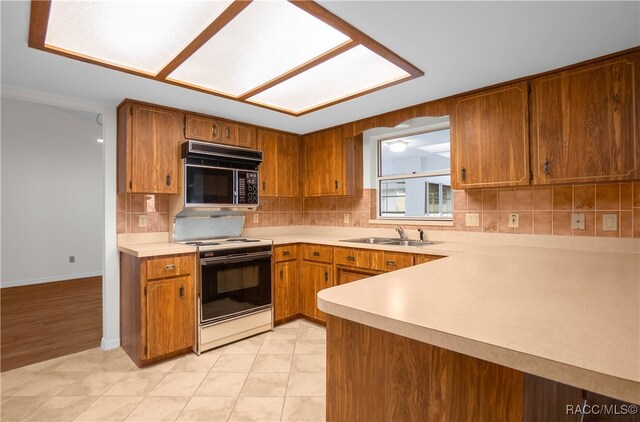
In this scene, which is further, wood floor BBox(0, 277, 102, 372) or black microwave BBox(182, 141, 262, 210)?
black microwave BBox(182, 141, 262, 210)

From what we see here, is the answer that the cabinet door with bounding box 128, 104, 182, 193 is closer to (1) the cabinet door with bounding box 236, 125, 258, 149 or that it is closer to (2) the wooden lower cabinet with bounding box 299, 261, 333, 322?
(1) the cabinet door with bounding box 236, 125, 258, 149

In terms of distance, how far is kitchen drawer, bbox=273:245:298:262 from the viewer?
3246 mm

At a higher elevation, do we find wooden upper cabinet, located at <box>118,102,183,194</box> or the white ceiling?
the white ceiling

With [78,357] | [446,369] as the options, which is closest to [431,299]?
[446,369]

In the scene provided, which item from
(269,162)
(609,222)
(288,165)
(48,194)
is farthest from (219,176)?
(48,194)

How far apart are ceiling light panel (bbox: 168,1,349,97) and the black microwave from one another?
665 mm

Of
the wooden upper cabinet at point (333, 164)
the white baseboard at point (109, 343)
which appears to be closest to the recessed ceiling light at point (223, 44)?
the wooden upper cabinet at point (333, 164)

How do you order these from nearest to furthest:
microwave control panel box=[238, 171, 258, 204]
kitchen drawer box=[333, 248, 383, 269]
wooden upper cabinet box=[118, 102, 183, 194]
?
Answer: wooden upper cabinet box=[118, 102, 183, 194] < kitchen drawer box=[333, 248, 383, 269] < microwave control panel box=[238, 171, 258, 204]

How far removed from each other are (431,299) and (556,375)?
0.40 meters

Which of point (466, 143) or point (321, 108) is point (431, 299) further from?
point (321, 108)

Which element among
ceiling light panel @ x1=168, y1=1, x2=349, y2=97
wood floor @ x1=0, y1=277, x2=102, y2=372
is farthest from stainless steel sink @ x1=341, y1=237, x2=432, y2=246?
wood floor @ x1=0, y1=277, x2=102, y2=372

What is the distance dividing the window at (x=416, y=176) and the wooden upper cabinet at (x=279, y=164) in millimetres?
1023

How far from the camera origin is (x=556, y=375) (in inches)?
23.6

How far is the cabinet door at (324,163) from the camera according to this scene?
11.7ft
